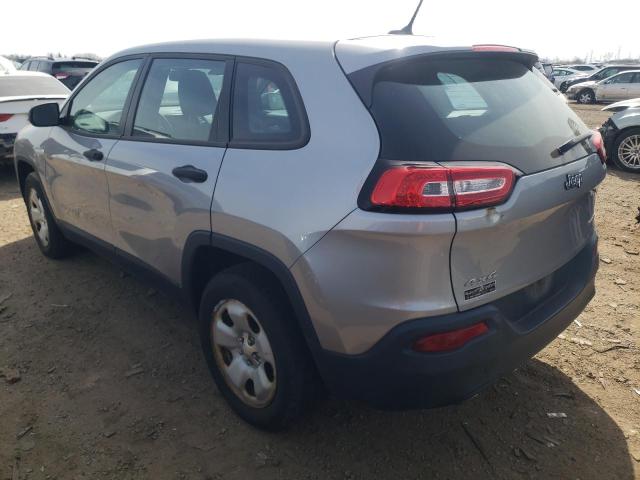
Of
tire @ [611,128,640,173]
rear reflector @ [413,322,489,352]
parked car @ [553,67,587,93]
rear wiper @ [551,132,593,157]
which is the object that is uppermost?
rear wiper @ [551,132,593,157]

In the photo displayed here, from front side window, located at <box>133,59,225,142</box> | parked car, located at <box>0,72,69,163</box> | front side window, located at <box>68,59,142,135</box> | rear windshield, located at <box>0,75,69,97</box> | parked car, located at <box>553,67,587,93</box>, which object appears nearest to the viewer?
front side window, located at <box>133,59,225,142</box>

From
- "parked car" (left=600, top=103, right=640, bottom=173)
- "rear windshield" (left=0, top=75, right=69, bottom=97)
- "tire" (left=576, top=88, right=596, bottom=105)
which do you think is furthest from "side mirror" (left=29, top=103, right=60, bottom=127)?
"tire" (left=576, top=88, right=596, bottom=105)

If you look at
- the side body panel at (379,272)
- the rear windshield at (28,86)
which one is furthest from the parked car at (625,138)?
the rear windshield at (28,86)

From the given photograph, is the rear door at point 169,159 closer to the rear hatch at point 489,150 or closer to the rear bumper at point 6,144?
the rear hatch at point 489,150

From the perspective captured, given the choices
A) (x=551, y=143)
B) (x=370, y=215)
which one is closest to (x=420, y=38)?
(x=551, y=143)

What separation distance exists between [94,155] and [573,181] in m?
2.71

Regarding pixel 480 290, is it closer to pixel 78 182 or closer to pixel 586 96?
pixel 78 182

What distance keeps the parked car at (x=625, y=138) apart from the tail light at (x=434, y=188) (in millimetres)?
7655

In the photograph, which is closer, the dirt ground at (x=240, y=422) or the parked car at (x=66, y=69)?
the dirt ground at (x=240, y=422)

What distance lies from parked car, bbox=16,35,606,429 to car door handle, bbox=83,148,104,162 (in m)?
0.52

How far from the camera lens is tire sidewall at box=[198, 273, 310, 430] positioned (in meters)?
2.21

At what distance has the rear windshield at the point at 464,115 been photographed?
186 centimetres

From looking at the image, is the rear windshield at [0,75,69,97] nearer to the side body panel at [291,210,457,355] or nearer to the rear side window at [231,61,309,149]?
the rear side window at [231,61,309,149]

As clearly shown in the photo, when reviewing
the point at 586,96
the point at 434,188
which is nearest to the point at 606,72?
the point at 586,96
